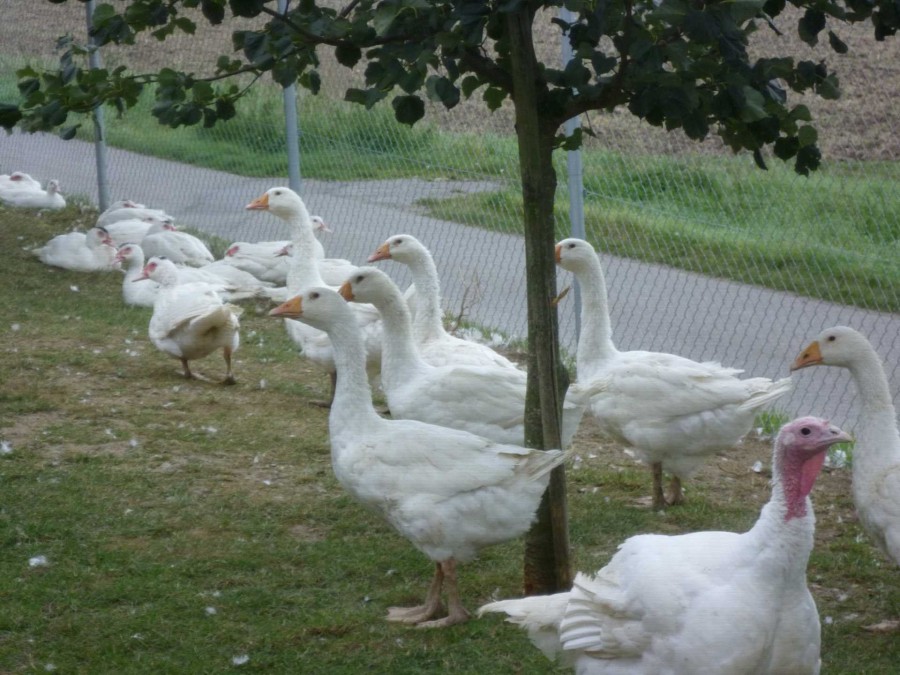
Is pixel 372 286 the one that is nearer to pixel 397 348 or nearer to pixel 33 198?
pixel 397 348

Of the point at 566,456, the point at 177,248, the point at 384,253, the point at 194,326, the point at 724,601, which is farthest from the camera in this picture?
the point at 177,248

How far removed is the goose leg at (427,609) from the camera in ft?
14.7

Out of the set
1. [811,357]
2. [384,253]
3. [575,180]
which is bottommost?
[811,357]

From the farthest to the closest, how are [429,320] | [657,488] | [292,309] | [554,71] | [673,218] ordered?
[673,218] → [429,320] → [657,488] → [292,309] → [554,71]

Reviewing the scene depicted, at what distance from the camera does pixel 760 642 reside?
322 cm

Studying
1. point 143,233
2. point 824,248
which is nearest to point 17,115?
point 824,248

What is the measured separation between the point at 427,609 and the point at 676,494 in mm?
1838

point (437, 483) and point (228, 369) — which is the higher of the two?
point (437, 483)

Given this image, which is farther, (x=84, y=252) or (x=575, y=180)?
(x=84, y=252)

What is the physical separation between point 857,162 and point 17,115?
595 cm

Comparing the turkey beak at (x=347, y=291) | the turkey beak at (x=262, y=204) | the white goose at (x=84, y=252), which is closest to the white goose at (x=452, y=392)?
the turkey beak at (x=347, y=291)

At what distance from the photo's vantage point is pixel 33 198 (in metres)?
14.2

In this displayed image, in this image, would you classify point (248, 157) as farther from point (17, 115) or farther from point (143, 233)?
point (17, 115)

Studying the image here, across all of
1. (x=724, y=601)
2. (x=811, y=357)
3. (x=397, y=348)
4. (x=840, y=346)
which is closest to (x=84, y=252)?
(x=397, y=348)
